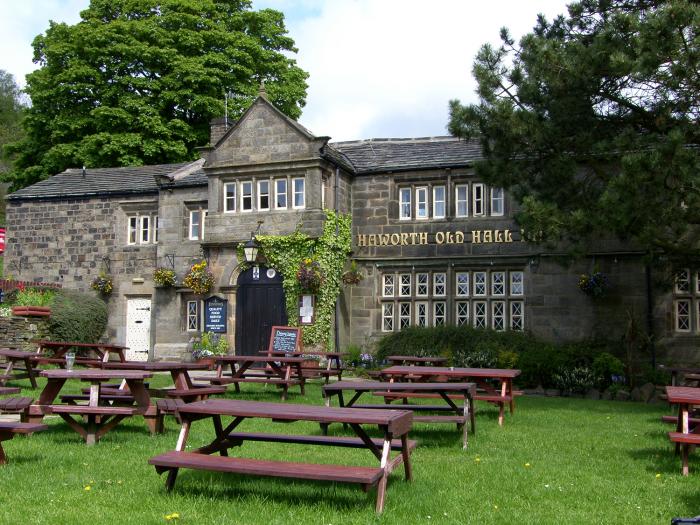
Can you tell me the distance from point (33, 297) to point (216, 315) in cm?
469

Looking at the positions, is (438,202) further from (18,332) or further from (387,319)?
(18,332)

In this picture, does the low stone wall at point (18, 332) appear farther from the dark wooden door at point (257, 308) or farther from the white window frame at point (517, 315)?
the white window frame at point (517, 315)

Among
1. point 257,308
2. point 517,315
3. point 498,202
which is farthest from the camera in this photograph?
point 257,308

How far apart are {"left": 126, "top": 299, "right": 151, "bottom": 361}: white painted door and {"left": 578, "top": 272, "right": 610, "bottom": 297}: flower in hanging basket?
12.1 m

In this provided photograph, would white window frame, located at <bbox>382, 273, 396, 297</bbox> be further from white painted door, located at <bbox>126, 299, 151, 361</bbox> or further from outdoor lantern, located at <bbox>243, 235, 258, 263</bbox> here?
white painted door, located at <bbox>126, 299, 151, 361</bbox>

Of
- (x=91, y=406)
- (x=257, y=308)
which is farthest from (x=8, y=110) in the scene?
(x=91, y=406)

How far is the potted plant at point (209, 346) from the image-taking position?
2072 centimetres

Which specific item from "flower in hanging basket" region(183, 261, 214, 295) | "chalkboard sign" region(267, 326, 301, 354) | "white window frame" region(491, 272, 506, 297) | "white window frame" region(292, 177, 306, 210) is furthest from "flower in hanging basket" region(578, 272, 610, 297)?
"flower in hanging basket" region(183, 261, 214, 295)

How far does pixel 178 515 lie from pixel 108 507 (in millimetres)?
642

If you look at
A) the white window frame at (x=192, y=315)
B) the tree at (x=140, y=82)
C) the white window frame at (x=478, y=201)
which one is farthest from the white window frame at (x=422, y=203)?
the tree at (x=140, y=82)

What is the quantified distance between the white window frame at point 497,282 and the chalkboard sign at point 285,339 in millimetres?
5223

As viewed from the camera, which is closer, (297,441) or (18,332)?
(297,441)

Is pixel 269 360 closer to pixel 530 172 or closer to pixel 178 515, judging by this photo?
pixel 530 172

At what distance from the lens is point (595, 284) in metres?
18.6
